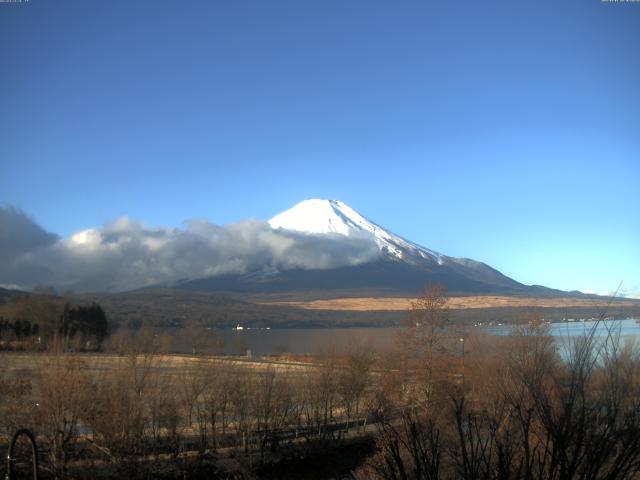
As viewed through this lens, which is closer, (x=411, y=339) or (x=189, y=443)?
(x=189, y=443)

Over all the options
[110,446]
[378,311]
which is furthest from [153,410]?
[378,311]

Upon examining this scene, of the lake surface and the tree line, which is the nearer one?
the lake surface

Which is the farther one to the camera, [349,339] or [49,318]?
[49,318]

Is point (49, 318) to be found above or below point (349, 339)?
above

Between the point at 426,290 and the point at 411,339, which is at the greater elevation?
the point at 426,290

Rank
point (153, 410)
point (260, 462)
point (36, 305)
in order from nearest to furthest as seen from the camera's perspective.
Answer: point (153, 410) → point (260, 462) → point (36, 305)

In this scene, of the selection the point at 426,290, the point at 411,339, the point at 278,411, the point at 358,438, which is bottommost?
the point at 358,438

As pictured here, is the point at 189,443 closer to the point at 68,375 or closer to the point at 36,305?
the point at 68,375

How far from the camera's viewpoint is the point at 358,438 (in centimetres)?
2638

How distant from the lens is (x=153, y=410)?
19453 millimetres

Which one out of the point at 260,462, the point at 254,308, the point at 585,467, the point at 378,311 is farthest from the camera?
the point at 254,308

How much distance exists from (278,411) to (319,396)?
334 centimetres

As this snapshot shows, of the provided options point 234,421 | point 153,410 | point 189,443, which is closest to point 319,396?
point 234,421

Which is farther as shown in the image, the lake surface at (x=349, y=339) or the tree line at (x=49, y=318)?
the tree line at (x=49, y=318)
